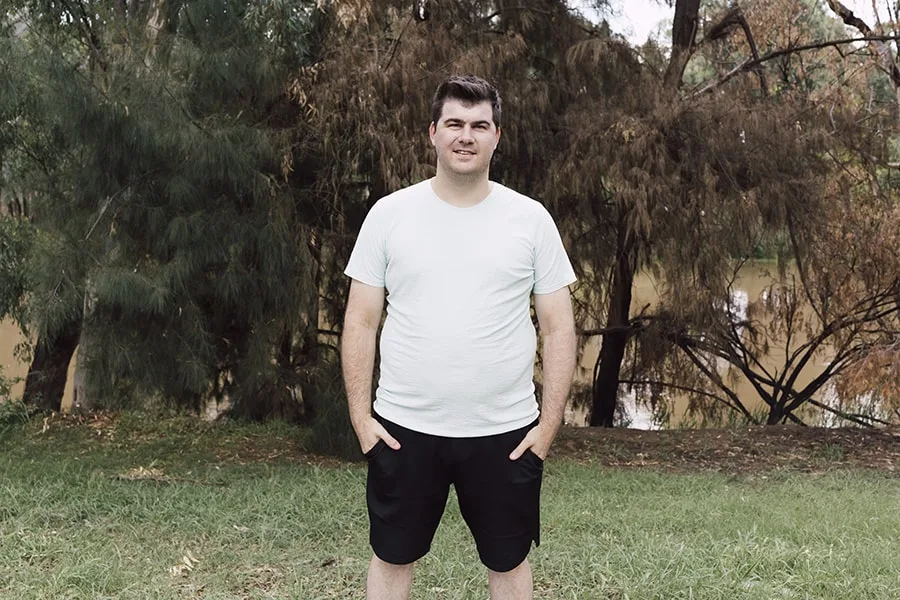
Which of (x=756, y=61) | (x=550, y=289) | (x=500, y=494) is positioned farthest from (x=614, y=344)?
(x=500, y=494)

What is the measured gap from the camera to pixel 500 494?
6.86 feet

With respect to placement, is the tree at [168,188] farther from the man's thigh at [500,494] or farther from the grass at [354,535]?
the man's thigh at [500,494]

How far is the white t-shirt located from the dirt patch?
13.9 ft

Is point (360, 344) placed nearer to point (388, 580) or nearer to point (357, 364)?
point (357, 364)

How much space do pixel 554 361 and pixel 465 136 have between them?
551 millimetres

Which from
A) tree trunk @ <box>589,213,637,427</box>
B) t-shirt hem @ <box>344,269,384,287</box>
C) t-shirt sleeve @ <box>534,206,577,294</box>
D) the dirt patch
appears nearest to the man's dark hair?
t-shirt sleeve @ <box>534,206,577,294</box>

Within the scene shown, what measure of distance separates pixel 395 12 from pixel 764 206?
8.72 ft

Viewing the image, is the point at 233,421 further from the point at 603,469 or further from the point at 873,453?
the point at 873,453

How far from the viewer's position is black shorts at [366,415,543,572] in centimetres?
208

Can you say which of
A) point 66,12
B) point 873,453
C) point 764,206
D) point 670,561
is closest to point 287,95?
point 66,12

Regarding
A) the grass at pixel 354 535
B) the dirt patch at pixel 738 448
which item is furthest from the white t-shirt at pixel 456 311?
the dirt patch at pixel 738 448

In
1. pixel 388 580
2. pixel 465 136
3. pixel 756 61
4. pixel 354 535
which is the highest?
pixel 756 61

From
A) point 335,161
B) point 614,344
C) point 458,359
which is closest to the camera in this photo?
point 458,359

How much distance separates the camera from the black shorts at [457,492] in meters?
2.08
